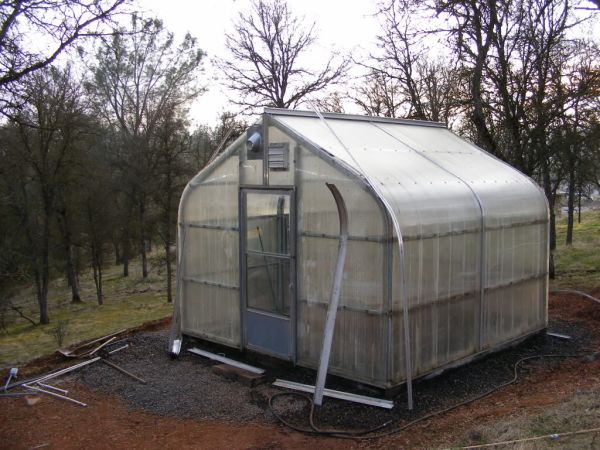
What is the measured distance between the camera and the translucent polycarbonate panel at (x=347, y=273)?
653cm

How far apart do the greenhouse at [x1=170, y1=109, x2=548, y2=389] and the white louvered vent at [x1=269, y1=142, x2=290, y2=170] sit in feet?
0.07

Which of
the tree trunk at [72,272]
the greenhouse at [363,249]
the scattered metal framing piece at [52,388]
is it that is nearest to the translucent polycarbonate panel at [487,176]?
the greenhouse at [363,249]

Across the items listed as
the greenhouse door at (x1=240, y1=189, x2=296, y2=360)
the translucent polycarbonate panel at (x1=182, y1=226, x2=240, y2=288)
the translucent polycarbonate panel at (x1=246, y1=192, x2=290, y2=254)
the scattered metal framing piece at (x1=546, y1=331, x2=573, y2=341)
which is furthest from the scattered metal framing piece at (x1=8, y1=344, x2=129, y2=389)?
the scattered metal framing piece at (x1=546, y1=331, x2=573, y2=341)

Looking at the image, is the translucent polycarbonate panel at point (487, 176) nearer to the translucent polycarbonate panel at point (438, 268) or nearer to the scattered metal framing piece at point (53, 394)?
the translucent polycarbonate panel at point (438, 268)

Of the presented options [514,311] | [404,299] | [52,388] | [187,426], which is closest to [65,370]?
[52,388]

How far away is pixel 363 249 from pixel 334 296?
654 mm

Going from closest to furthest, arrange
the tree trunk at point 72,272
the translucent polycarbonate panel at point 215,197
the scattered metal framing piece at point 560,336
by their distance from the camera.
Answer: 1. the translucent polycarbonate panel at point 215,197
2. the scattered metal framing piece at point 560,336
3. the tree trunk at point 72,272

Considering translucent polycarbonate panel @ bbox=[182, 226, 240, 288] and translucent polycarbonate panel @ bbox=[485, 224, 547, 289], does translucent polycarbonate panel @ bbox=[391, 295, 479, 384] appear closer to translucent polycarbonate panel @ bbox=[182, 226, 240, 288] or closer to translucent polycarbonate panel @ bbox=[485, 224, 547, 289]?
translucent polycarbonate panel @ bbox=[485, 224, 547, 289]

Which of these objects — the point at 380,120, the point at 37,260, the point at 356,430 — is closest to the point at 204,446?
the point at 356,430

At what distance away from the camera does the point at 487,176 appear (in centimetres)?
850

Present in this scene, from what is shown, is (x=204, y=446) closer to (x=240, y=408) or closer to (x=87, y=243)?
(x=240, y=408)

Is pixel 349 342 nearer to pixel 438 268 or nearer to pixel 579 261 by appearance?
pixel 438 268

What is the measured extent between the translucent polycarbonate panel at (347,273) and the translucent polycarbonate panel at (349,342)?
120 millimetres

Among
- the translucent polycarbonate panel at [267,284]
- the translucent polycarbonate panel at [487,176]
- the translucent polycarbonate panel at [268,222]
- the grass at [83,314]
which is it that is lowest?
the grass at [83,314]
